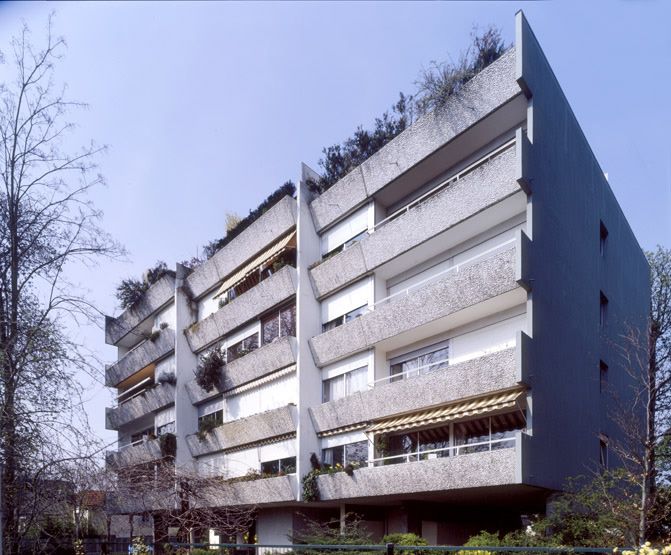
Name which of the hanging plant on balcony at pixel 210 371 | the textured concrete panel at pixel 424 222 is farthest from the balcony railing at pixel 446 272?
the hanging plant on balcony at pixel 210 371

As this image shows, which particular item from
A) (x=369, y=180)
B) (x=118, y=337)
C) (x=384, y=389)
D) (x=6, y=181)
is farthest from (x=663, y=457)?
(x=118, y=337)

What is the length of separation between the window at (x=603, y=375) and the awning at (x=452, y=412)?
20.3 feet

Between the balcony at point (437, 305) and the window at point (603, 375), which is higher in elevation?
the balcony at point (437, 305)

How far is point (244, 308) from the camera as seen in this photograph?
30.3 meters

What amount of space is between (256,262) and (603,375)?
1298 cm

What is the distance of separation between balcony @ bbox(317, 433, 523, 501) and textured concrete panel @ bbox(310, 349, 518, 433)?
1.42 m

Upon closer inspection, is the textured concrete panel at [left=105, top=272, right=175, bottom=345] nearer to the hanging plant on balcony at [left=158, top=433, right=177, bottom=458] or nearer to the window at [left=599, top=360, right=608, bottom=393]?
the hanging plant on balcony at [left=158, top=433, right=177, bottom=458]

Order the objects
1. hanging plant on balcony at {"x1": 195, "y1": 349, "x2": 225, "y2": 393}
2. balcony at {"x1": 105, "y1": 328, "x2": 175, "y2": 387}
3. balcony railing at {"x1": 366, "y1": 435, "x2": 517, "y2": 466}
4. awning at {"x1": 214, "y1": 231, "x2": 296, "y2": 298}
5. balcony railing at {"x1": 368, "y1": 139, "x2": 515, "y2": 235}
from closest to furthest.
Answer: balcony railing at {"x1": 366, "y1": 435, "x2": 517, "y2": 466} → balcony railing at {"x1": 368, "y1": 139, "x2": 515, "y2": 235} → awning at {"x1": 214, "y1": 231, "x2": 296, "y2": 298} → hanging plant on balcony at {"x1": 195, "y1": 349, "x2": 225, "y2": 393} → balcony at {"x1": 105, "y1": 328, "x2": 175, "y2": 387}

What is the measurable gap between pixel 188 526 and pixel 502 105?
51.4 ft

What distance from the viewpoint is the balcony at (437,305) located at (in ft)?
60.2

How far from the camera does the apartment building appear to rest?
18406 millimetres

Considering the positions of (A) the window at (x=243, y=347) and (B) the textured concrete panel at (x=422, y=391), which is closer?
(B) the textured concrete panel at (x=422, y=391)

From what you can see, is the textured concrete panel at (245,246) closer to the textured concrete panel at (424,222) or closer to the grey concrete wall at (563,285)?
the textured concrete panel at (424,222)

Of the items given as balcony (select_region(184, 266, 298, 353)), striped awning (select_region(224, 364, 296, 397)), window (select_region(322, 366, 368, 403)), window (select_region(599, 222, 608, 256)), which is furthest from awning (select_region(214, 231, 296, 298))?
window (select_region(599, 222, 608, 256))
